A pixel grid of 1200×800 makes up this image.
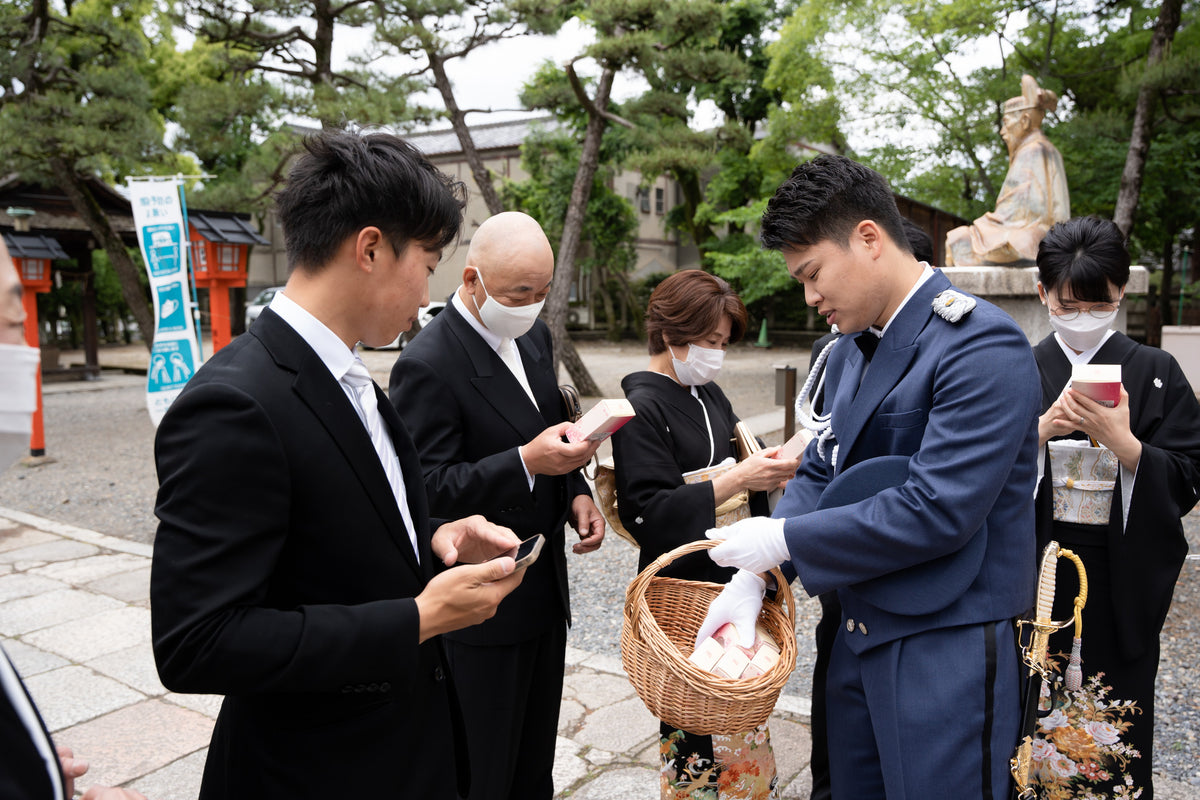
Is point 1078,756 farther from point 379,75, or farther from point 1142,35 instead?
point 1142,35

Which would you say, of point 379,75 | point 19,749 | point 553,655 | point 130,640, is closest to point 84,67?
point 379,75

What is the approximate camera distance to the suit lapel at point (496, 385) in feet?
7.82

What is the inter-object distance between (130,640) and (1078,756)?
446 cm

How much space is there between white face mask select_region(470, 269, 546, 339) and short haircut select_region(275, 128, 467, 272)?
88cm

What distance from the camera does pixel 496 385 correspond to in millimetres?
2406

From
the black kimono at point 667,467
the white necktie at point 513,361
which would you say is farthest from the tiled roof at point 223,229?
the black kimono at point 667,467

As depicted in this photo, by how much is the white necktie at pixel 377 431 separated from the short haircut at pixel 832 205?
3.09 feet

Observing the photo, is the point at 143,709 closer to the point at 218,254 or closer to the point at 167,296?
the point at 167,296

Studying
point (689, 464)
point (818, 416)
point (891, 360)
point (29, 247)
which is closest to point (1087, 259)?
point (818, 416)

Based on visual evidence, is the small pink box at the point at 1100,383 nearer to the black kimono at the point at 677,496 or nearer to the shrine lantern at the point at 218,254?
the black kimono at the point at 677,496

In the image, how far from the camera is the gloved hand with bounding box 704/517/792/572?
1.85m

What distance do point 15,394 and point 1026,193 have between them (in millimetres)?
6431

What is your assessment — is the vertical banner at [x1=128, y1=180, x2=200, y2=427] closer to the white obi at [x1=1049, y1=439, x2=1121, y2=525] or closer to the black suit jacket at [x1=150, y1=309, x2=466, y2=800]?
the black suit jacket at [x1=150, y1=309, x2=466, y2=800]

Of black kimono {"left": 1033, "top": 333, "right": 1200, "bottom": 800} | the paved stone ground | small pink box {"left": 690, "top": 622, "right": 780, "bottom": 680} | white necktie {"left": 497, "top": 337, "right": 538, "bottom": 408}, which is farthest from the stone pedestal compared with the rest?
small pink box {"left": 690, "top": 622, "right": 780, "bottom": 680}
